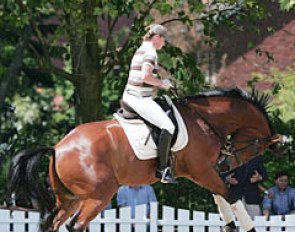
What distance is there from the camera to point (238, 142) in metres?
10.8

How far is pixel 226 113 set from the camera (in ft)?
→ 35.0

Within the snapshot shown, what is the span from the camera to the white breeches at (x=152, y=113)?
9.95 m

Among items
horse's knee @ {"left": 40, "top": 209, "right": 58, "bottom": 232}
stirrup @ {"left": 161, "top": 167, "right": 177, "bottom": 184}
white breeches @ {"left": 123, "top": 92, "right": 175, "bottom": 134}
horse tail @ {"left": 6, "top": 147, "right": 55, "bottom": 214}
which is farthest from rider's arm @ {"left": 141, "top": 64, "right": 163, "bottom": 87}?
horse's knee @ {"left": 40, "top": 209, "right": 58, "bottom": 232}

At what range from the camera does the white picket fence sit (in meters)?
11.5

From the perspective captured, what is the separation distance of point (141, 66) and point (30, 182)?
1.84 metres

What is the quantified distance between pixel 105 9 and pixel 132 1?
1.44ft

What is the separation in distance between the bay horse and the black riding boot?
6.4 inches

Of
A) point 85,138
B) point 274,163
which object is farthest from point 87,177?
point 274,163

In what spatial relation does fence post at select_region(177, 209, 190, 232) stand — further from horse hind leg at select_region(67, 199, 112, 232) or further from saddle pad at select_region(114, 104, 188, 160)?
horse hind leg at select_region(67, 199, 112, 232)

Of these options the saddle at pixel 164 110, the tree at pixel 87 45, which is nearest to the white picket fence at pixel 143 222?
the saddle at pixel 164 110

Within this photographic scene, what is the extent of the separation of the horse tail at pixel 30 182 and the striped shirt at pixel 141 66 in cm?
119

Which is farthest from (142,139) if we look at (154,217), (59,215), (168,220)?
(168,220)

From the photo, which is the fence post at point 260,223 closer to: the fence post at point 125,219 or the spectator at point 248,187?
the spectator at point 248,187

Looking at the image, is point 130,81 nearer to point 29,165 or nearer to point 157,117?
point 157,117
